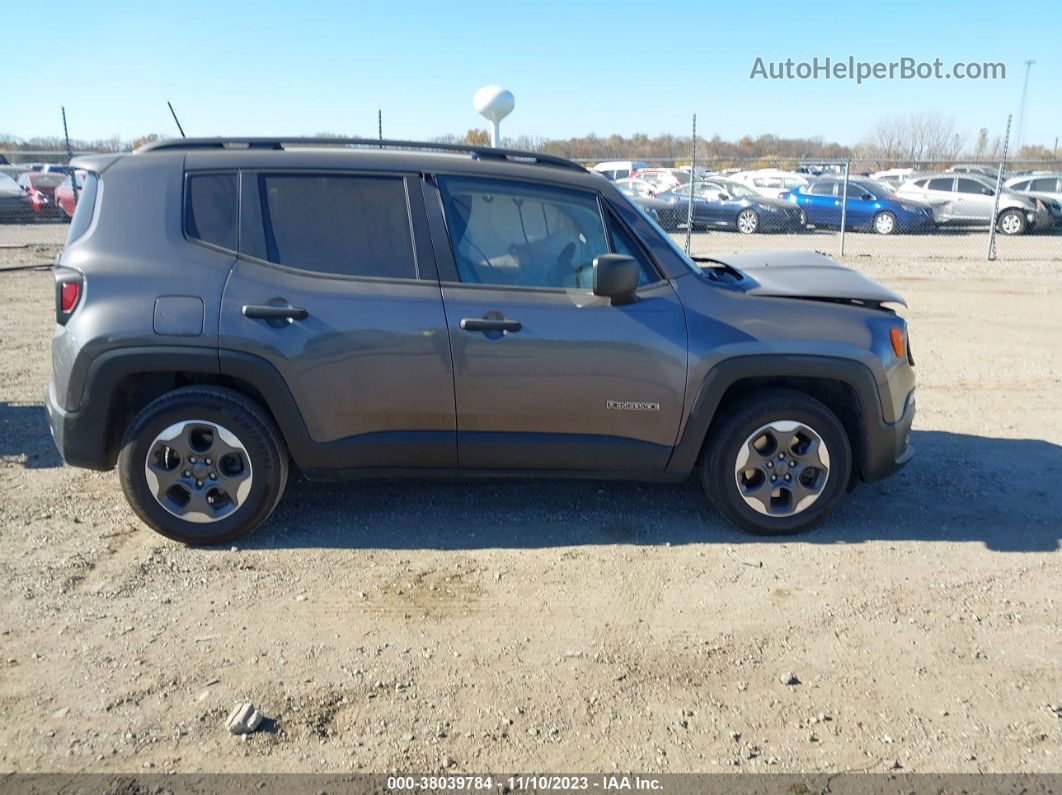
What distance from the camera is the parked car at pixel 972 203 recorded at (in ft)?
70.4

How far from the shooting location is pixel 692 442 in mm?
4434

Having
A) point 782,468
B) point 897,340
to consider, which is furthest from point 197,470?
point 897,340

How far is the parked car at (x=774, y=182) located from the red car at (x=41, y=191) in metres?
17.1

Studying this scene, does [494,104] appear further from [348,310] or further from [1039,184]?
[1039,184]

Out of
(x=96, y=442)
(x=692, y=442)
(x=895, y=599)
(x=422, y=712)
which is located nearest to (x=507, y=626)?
(x=422, y=712)

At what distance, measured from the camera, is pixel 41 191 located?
21016 millimetres

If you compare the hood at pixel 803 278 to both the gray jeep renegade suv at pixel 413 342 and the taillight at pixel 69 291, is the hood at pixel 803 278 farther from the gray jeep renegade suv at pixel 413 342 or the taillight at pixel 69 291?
the taillight at pixel 69 291

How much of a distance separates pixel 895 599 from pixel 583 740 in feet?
5.80

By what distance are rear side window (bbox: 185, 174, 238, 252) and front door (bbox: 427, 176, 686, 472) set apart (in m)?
0.95

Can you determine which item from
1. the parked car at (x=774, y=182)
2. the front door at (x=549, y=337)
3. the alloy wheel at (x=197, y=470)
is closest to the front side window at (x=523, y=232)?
the front door at (x=549, y=337)

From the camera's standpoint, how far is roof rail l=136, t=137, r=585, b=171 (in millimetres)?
4441

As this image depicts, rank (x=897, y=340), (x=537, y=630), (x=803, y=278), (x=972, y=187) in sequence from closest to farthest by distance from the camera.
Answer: (x=537, y=630), (x=897, y=340), (x=803, y=278), (x=972, y=187)

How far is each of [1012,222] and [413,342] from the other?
21.6 metres

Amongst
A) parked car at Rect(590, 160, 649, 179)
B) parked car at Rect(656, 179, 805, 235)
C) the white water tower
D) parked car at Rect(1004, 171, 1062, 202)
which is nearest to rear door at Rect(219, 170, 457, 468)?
the white water tower
